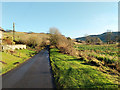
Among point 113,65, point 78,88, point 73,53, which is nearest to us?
point 78,88

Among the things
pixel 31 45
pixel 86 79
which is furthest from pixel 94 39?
pixel 86 79

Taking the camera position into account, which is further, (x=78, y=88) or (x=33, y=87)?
(x=33, y=87)

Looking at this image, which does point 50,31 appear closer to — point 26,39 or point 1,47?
point 26,39

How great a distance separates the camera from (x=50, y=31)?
36.4 m

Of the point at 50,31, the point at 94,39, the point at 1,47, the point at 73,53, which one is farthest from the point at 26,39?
the point at 94,39

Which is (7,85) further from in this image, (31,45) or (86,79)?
(31,45)

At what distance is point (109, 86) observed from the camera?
5684mm

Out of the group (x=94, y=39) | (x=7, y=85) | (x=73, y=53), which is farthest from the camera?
(x=94, y=39)

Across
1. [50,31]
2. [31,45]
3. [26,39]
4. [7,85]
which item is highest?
[50,31]

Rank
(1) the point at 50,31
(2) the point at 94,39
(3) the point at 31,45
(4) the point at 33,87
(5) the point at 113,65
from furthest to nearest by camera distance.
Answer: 1. (2) the point at 94,39
2. (3) the point at 31,45
3. (1) the point at 50,31
4. (5) the point at 113,65
5. (4) the point at 33,87

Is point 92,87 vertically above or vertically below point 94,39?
below

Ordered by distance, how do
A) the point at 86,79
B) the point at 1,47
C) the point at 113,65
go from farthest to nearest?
the point at 1,47 → the point at 113,65 → the point at 86,79

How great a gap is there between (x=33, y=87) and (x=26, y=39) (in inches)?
1531

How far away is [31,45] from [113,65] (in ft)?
122
